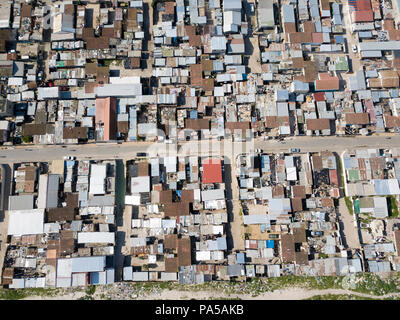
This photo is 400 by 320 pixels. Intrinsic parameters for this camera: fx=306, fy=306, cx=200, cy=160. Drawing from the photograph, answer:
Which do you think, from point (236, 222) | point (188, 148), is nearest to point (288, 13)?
point (188, 148)

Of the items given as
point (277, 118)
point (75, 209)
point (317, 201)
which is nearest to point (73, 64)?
point (75, 209)

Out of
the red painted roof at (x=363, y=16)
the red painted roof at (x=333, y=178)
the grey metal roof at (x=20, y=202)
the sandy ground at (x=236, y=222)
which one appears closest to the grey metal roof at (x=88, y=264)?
the grey metal roof at (x=20, y=202)

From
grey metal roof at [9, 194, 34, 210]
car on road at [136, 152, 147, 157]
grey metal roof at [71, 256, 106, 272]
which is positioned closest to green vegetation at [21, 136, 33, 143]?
grey metal roof at [9, 194, 34, 210]

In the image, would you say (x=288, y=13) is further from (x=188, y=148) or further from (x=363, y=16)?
(x=188, y=148)

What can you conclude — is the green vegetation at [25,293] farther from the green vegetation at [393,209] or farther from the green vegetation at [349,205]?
the green vegetation at [393,209]

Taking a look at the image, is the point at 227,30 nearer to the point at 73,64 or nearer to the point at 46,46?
the point at 73,64
